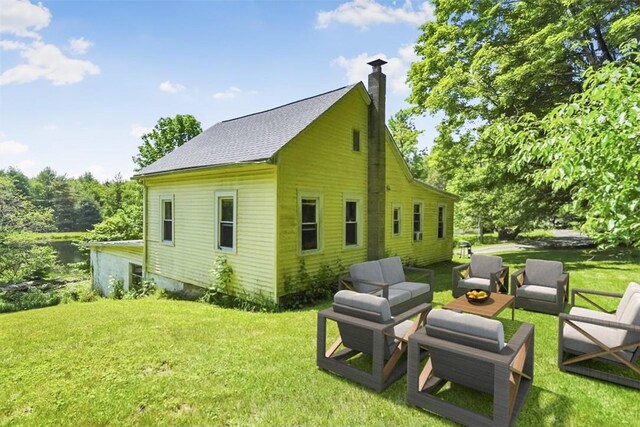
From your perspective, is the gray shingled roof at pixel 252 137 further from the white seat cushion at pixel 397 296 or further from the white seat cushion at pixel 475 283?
the white seat cushion at pixel 475 283

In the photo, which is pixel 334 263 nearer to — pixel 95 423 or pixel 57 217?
pixel 95 423

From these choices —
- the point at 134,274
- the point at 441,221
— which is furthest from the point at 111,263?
the point at 441,221

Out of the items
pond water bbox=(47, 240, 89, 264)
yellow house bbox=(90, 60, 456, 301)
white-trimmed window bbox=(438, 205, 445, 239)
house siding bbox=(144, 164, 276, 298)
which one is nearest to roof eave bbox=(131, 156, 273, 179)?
yellow house bbox=(90, 60, 456, 301)

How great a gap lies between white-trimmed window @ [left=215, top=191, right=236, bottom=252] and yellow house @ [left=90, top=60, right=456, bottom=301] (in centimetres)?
3

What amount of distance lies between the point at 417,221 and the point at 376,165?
4.29 metres

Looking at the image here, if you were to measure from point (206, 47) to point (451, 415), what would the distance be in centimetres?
1086

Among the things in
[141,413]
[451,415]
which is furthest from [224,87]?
[451,415]

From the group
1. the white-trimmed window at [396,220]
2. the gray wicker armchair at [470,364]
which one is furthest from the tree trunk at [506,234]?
the gray wicker armchair at [470,364]

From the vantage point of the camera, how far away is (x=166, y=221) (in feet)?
37.1

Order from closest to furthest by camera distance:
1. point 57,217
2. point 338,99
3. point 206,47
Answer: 1. point 338,99
2. point 206,47
3. point 57,217

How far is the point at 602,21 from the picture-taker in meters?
12.4

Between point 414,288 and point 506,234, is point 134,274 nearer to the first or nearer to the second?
point 414,288

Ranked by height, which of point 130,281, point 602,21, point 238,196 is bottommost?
point 130,281

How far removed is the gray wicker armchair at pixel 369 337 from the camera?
3705 mm
